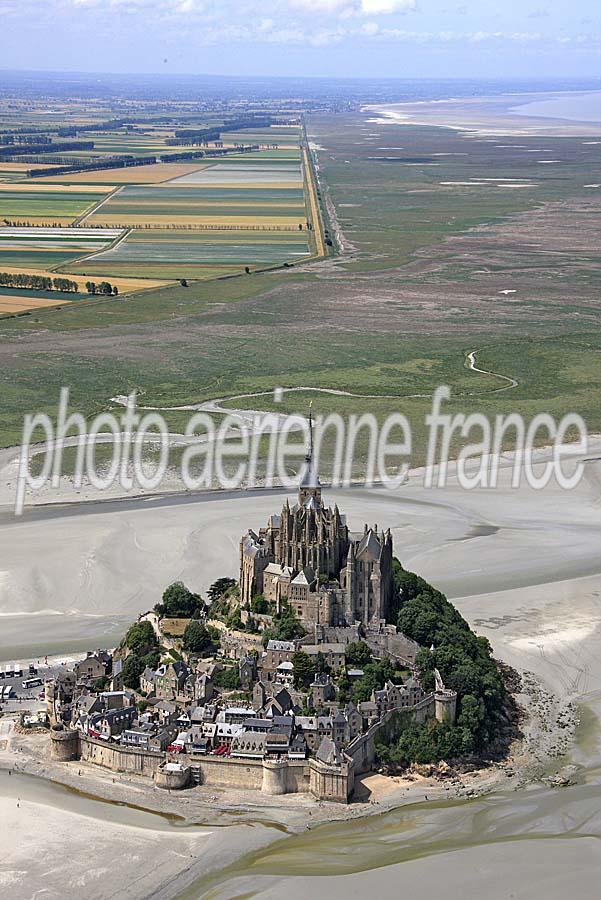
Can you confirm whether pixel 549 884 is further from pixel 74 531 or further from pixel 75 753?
pixel 74 531

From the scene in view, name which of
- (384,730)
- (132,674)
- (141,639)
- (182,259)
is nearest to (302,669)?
(384,730)

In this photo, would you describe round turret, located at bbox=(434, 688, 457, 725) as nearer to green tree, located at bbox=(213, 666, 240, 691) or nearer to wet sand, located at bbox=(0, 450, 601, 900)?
wet sand, located at bbox=(0, 450, 601, 900)

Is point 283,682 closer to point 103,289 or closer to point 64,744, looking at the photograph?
point 64,744

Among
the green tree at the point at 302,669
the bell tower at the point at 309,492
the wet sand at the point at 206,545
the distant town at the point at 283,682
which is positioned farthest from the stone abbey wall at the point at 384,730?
the wet sand at the point at 206,545

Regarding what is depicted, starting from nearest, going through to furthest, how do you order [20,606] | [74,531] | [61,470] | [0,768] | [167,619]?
1. [0,768]
2. [167,619]
3. [20,606]
4. [74,531]
5. [61,470]

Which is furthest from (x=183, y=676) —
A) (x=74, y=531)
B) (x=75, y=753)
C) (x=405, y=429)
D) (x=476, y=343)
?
(x=476, y=343)

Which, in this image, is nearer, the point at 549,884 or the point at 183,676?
the point at 549,884

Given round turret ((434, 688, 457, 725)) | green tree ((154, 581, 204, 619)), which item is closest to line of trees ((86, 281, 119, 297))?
green tree ((154, 581, 204, 619))

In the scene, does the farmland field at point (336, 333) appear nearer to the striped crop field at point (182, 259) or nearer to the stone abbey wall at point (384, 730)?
the striped crop field at point (182, 259)
